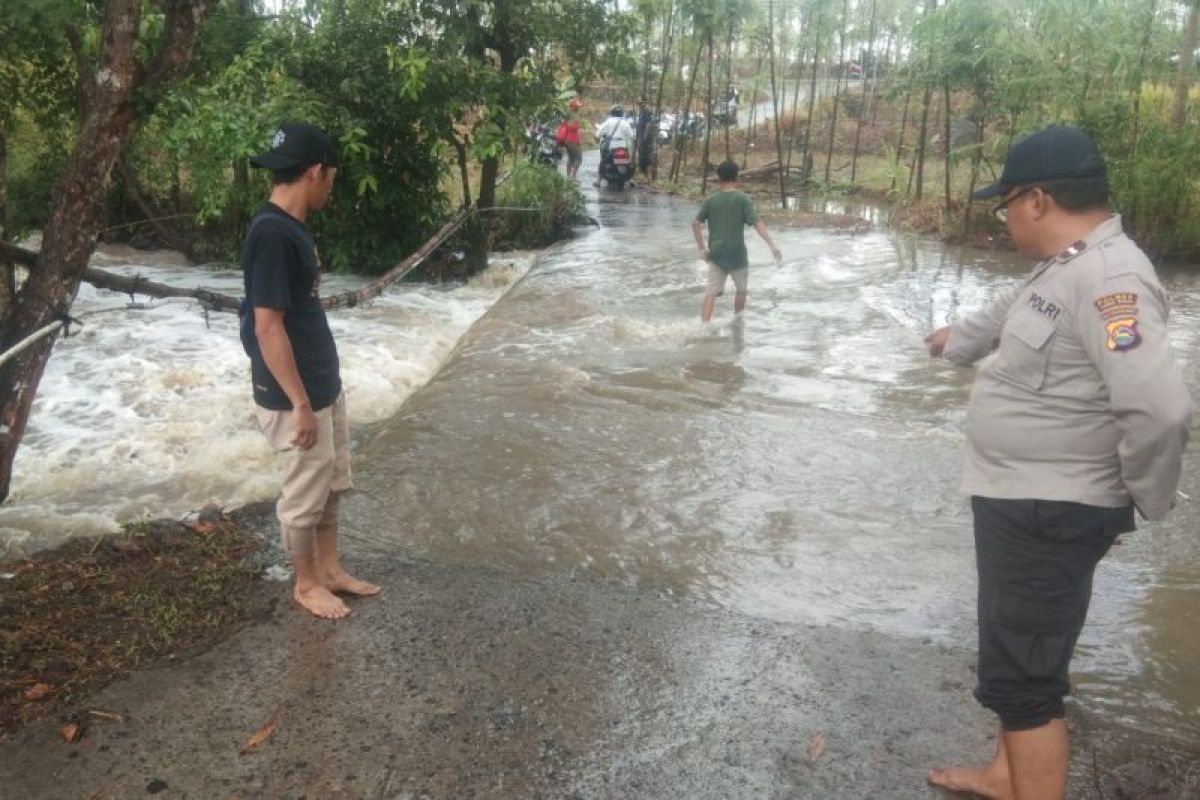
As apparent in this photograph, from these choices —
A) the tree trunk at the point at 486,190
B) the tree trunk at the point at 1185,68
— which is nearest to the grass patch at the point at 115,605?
the tree trunk at the point at 486,190

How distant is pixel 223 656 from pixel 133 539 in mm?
1356

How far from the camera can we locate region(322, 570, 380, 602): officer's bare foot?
4.14 m

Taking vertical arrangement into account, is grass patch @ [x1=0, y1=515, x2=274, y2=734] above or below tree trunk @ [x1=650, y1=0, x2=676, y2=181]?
below

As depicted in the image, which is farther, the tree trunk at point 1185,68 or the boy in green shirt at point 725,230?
the tree trunk at point 1185,68

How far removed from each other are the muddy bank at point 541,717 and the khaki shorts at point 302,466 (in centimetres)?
46

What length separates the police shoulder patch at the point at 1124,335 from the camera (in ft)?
7.41

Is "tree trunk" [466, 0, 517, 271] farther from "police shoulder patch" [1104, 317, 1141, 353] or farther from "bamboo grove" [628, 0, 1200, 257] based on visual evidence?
"police shoulder patch" [1104, 317, 1141, 353]

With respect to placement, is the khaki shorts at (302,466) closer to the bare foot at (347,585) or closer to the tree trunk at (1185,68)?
the bare foot at (347,585)

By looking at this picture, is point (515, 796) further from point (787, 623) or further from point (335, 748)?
point (787, 623)

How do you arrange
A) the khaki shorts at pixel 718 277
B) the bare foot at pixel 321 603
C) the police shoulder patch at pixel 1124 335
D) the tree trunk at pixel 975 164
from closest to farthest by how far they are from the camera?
the police shoulder patch at pixel 1124 335 → the bare foot at pixel 321 603 → the khaki shorts at pixel 718 277 → the tree trunk at pixel 975 164

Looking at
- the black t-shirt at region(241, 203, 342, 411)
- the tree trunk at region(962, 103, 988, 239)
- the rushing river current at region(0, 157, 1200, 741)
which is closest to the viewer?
the black t-shirt at region(241, 203, 342, 411)

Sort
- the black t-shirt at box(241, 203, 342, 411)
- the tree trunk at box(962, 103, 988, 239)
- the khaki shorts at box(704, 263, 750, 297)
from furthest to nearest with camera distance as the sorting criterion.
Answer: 1. the tree trunk at box(962, 103, 988, 239)
2. the khaki shorts at box(704, 263, 750, 297)
3. the black t-shirt at box(241, 203, 342, 411)

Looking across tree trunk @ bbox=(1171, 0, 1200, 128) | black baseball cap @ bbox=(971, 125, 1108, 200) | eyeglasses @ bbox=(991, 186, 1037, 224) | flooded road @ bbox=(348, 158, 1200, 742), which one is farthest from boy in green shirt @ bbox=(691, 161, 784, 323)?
black baseball cap @ bbox=(971, 125, 1108, 200)

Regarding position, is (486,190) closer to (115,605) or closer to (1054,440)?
(115,605)
